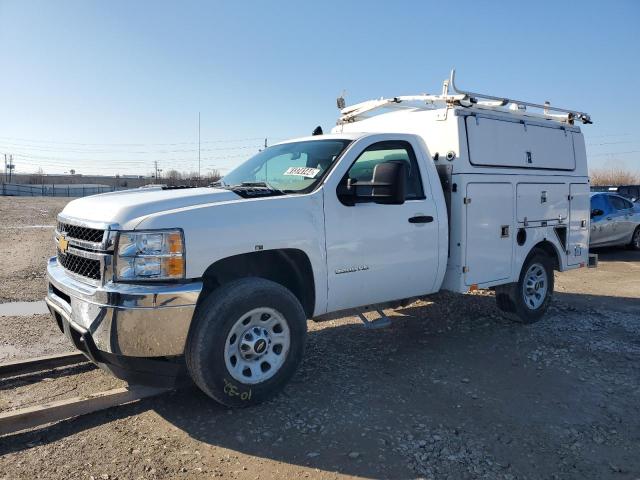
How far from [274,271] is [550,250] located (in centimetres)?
413

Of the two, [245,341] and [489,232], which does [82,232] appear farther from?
[489,232]

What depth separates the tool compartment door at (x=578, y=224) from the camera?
6.66 meters

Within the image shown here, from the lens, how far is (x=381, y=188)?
4105 mm

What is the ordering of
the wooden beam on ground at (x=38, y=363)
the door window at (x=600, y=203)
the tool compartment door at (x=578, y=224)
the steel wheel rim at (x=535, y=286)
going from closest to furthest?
the wooden beam on ground at (x=38, y=363) < the steel wheel rim at (x=535, y=286) < the tool compartment door at (x=578, y=224) < the door window at (x=600, y=203)

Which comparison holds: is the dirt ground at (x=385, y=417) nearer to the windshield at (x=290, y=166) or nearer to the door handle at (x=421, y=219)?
the door handle at (x=421, y=219)

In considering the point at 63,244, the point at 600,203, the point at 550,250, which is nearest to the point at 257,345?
the point at 63,244

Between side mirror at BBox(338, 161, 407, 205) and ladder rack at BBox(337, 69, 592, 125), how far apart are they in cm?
167

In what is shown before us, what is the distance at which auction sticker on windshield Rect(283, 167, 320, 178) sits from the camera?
4305 mm

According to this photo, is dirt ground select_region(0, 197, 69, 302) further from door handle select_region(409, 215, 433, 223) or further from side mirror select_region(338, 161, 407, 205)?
door handle select_region(409, 215, 433, 223)

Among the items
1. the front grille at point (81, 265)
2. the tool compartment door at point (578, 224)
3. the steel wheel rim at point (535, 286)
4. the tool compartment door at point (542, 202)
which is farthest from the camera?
the tool compartment door at point (578, 224)

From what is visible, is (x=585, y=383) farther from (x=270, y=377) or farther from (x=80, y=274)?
(x=80, y=274)

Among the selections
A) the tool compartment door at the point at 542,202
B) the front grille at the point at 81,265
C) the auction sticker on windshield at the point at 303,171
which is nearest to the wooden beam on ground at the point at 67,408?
the front grille at the point at 81,265

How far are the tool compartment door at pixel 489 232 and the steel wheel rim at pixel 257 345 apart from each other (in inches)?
90.5

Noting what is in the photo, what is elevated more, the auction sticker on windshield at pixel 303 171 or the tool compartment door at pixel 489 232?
the auction sticker on windshield at pixel 303 171
